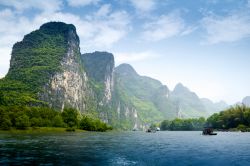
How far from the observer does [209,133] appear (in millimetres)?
169750

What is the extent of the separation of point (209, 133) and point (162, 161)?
125m

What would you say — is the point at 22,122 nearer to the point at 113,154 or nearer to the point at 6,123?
the point at 6,123

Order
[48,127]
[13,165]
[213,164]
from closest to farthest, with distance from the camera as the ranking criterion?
[13,165], [213,164], [48,127]

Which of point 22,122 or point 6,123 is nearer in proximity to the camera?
point 6,123

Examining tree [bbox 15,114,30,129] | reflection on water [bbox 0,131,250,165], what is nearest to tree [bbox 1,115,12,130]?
tree [bbox 15,114,30,129]

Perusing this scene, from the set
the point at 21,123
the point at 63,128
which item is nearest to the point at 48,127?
the point at 63,128

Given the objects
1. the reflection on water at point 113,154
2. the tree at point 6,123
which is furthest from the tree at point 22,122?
the reflection on water at point 113,154

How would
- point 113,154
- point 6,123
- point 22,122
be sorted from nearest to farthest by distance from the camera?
point 113,154, point 6,123, point 22,122

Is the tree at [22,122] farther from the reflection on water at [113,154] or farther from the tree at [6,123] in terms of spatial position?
the reflection on water at [113,154]

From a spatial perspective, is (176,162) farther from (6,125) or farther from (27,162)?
(6,125)

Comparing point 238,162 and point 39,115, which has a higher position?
point 39,115

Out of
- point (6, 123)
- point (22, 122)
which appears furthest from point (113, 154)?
point (22, 122)

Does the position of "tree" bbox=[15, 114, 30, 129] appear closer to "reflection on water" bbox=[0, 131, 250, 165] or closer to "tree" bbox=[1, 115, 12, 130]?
"tree" bbox=[1, 115, 12, 130]

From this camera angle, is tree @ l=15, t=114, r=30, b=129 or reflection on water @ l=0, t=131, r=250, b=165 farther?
tree @ l=15, t=114, r=30, b=129
